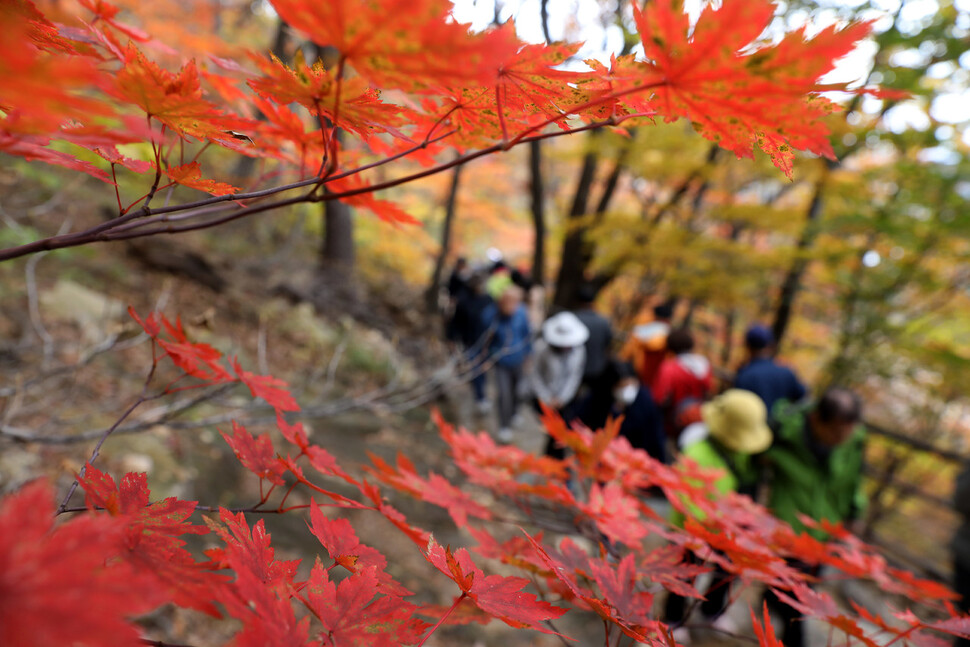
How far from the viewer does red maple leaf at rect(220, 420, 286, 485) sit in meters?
0.85

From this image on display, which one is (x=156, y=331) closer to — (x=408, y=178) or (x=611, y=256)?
(x=408, y=178)

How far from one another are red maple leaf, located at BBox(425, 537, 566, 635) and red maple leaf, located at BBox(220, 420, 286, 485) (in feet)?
1.05

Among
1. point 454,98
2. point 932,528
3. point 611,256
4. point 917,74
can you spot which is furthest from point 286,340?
point 932,528

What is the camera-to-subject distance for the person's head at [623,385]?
3.39 m

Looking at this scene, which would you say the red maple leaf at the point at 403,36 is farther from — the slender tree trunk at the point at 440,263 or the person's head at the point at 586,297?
the slender tree trunk at the point at 440,263

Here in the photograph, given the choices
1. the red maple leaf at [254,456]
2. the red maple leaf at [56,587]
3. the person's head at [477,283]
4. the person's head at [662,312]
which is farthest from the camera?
the person's head at [477,283]

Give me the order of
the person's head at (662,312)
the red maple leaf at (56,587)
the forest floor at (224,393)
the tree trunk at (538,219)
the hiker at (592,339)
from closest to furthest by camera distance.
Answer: the red maple leaf at (56,587) → the forest floor at (224,393) → the hiker at (592,339) → the person's head at (662,312) → the tree trunk at (538,219)

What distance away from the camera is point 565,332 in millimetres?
3723

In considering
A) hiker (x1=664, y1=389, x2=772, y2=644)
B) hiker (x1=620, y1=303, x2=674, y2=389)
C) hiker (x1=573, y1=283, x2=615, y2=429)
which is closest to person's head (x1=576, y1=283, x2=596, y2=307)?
hiker (x1=573, y1=283, x2=615, y2=429)

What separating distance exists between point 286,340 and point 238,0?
41.6 ft

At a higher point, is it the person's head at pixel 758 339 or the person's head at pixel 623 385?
the person's head at pixel 758 339

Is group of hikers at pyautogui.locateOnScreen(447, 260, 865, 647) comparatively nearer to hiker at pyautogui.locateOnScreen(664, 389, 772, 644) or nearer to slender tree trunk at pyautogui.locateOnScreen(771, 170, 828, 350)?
hiker at pyautogui.locateOnScreen(664, 389, 772, 644)

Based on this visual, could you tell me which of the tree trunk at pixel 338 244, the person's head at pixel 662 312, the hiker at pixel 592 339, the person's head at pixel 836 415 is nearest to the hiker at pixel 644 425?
the hiker at pixel 592 339

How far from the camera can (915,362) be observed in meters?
5.04
